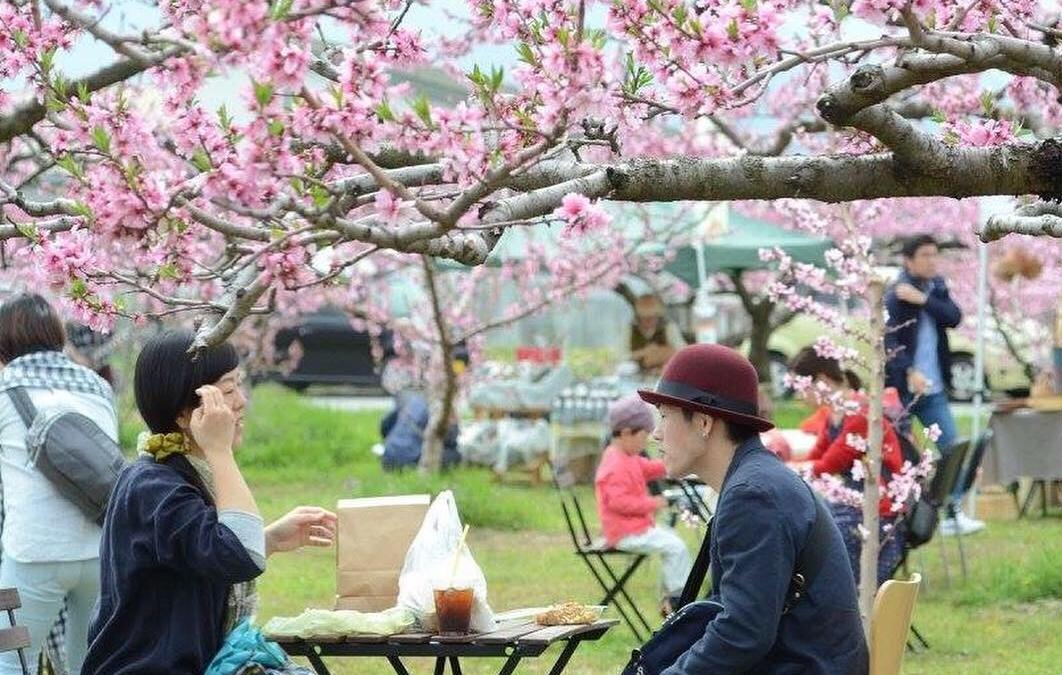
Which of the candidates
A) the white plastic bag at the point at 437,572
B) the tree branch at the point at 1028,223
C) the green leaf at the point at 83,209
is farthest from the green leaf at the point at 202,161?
the tree branch at the point at 1028,223

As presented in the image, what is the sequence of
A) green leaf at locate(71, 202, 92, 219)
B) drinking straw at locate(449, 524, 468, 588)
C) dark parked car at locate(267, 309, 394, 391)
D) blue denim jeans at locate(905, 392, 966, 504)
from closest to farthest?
green leaf at locate(71, 202, 92, 219), drinking straw at locate(449, 524, 468, 588), blue denim jeans at locate(905, 392, 966, 504), dark parked car at locate(267, 309, 394, 391)

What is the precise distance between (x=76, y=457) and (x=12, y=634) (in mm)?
858

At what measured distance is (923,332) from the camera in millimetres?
11000

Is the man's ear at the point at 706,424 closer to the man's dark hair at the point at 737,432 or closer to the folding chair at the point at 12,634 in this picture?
the man's dark hair at the point at 737,432

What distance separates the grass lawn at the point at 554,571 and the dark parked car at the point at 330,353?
816 centimetres

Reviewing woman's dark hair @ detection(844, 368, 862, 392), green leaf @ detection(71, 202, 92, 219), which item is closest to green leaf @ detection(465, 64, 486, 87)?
green leaf @ detection(71, 202, 92, 219)

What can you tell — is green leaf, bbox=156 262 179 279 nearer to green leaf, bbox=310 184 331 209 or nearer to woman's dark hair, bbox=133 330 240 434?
woman's dark hair, bbox=133 330 240 434

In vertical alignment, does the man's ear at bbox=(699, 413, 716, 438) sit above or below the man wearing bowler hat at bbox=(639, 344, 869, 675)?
above

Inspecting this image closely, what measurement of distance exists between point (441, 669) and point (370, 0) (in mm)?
2204

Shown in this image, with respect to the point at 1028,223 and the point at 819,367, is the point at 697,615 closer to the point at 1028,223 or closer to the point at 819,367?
the point at 1028,223

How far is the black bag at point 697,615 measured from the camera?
Answer: 13.8ft

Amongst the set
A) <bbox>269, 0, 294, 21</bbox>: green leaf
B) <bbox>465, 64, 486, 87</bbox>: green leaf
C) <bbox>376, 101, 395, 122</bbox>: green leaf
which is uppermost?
<bbox>269, 0, 294, 21</bbox>: green leaf

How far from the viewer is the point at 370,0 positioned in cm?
420

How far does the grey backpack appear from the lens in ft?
19.5
